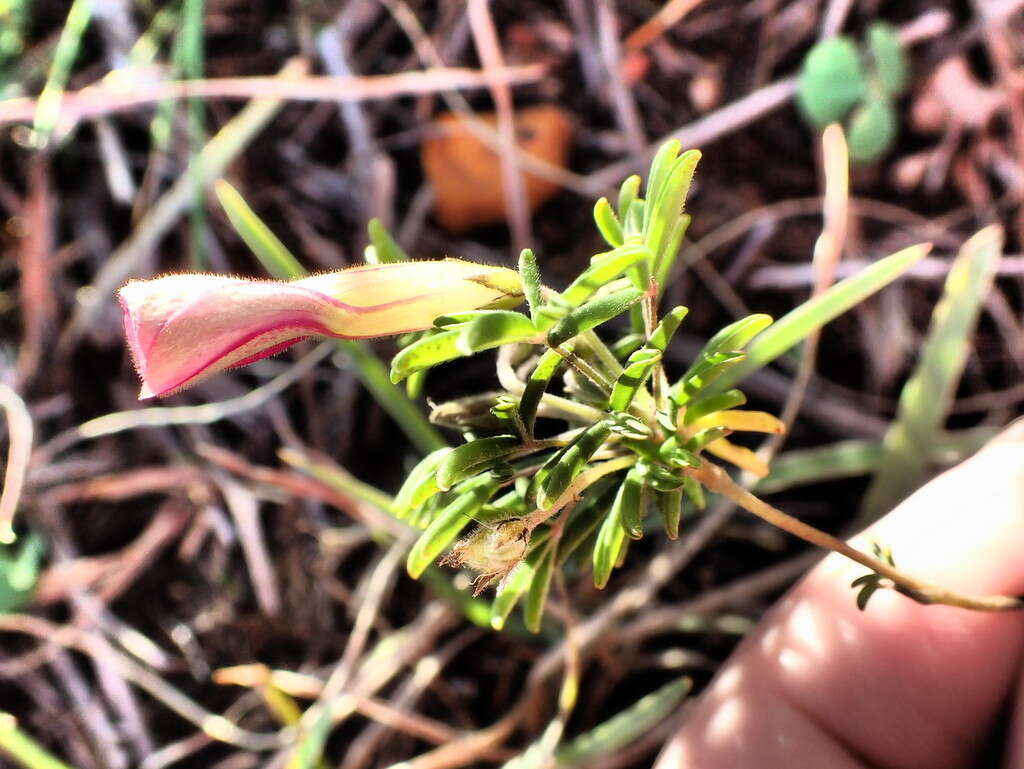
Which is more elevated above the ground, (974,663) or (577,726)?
(974,663)

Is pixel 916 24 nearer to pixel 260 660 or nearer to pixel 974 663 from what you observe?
pixel 974 663

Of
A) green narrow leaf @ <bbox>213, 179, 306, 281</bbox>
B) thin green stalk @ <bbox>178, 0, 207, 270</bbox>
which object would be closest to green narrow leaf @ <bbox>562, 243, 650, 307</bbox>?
green narrow leaf @ <bbox>213, 179, 306, 281</bbox>

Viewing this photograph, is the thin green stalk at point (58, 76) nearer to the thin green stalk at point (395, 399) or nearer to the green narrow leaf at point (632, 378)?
A: the thin green stalk at point (395, 399)

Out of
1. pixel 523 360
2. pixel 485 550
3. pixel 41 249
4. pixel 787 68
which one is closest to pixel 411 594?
pixel 523 360

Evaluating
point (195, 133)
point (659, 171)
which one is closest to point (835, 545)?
point (659, 171)

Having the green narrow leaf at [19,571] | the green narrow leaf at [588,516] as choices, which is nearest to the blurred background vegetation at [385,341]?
the green narrow leaf at [19,571]

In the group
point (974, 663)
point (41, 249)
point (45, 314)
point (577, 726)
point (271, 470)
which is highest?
point (41, 249)

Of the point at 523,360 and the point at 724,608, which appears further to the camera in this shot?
the point at 724,608

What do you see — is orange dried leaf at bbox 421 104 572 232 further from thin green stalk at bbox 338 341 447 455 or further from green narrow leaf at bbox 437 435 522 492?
green narrow leaf at bbox 437 435 522 492
